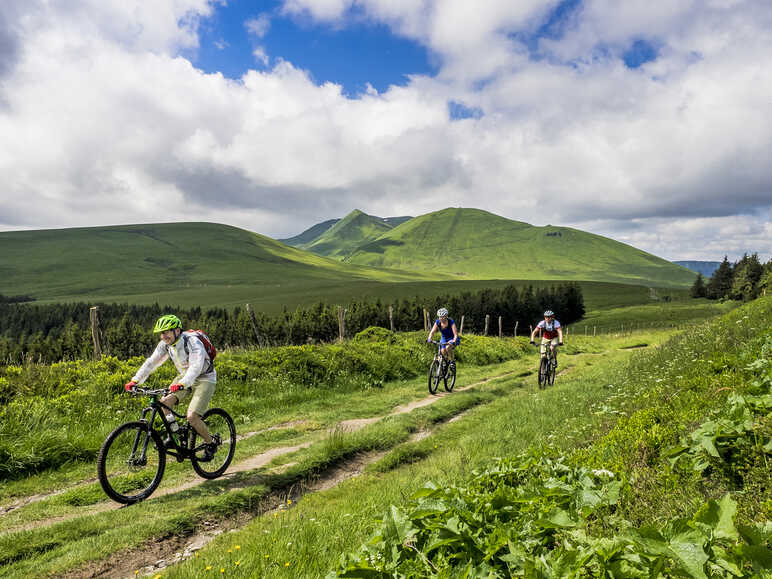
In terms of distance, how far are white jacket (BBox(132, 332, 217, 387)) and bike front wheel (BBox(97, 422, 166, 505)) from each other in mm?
953

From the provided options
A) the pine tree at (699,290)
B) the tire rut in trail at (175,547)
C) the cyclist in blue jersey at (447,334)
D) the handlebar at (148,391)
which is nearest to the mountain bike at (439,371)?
the cyclist in blue jersey at (447,334)

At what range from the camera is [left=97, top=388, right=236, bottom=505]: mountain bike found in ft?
23.5

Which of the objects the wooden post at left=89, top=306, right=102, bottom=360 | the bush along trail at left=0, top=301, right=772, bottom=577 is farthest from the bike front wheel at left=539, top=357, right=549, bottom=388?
the wooden post at left=89, top=306, right=102, bottom=360

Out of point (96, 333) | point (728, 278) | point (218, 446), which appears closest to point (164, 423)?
point (218, 446)

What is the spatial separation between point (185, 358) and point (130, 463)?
6.67 feet

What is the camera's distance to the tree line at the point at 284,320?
66.0 metres

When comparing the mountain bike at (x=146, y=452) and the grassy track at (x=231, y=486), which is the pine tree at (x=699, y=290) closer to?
the grassy track at (x=231, y=486)

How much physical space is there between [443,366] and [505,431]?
24.7 feet

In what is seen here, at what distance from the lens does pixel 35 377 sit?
12.1 meters

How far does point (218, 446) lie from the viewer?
8828 millimetres

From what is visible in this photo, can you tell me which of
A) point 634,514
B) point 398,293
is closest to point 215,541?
point 634,514

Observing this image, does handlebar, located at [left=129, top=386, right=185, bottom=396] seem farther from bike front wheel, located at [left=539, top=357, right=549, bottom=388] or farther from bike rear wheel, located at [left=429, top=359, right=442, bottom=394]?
bike front wheel, located at [left=539, top=357, right=549, bottom=388]

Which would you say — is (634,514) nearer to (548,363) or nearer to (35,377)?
(548,363)

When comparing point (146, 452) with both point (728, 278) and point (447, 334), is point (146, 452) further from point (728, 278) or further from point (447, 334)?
point (728, 278)
